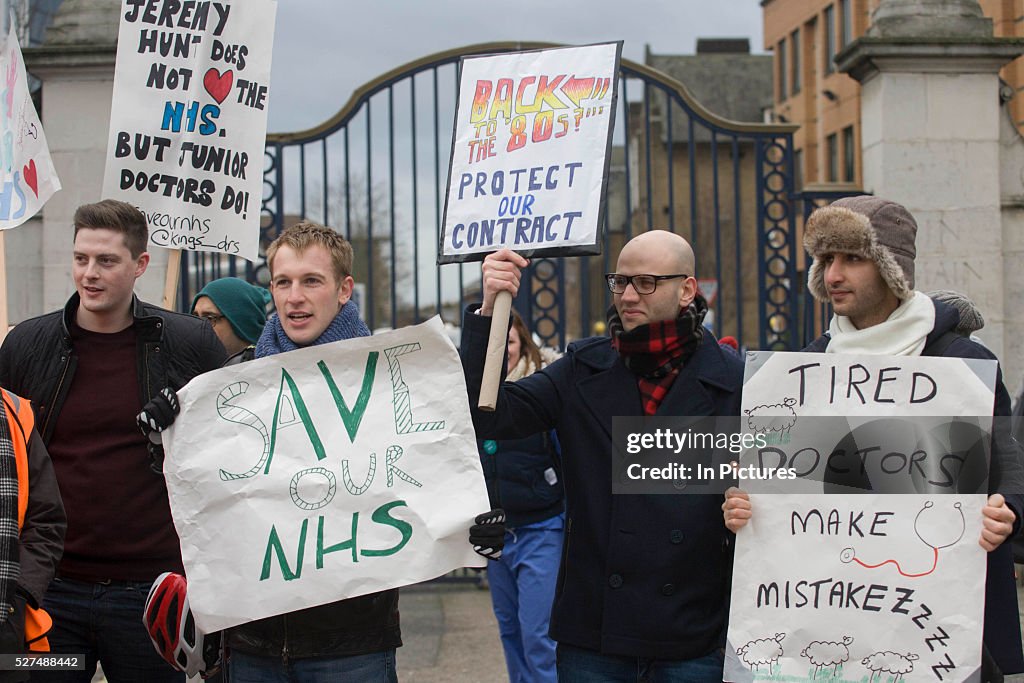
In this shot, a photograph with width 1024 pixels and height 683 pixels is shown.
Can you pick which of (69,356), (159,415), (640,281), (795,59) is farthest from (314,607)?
(795,59)

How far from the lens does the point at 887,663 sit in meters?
3.01

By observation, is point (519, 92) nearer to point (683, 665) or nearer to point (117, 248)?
point (117, 248)

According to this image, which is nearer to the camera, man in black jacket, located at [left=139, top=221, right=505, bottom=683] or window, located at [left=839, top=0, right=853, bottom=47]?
man in black jacket, located at [left=139, top=221, right=505, bottom=683]


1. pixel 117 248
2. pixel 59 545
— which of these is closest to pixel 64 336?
pixel 117 248

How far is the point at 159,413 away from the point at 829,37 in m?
31.6

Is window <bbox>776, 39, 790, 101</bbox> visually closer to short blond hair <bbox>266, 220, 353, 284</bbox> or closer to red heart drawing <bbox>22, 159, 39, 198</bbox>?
red heart drawing <bbox>22, 159, 39, 198</bbox>

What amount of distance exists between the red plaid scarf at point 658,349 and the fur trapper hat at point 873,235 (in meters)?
0.41

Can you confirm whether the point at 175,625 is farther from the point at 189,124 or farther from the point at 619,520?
the point at 189,124

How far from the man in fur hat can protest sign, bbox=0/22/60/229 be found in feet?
8.66

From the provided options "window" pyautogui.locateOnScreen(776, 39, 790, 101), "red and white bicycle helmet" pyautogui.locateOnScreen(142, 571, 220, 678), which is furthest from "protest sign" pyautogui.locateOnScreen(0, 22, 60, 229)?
"window" pyautogui.locateOnScreen(776, 39, 790, 101)

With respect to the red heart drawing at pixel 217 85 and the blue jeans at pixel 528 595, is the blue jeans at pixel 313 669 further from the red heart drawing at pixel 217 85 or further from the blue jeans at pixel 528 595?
the red heart drawing at pixel 217 85

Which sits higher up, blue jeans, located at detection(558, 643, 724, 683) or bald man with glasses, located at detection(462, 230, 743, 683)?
bald man with glasses, located at detection(462, 230, 743, 683)

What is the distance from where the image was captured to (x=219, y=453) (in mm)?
3146

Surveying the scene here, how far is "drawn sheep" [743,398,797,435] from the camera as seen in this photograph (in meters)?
3.12
